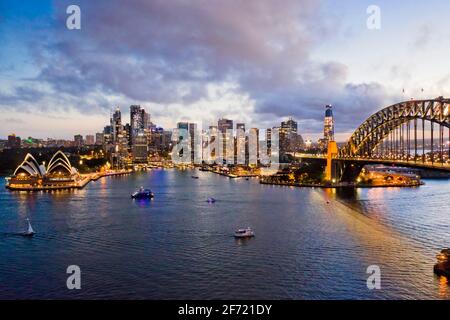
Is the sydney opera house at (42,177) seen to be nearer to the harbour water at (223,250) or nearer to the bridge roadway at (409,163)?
the harbour water at (223,250)

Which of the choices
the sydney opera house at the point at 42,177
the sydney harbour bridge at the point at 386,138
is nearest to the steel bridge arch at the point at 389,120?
the sydney harbour bridge at the point at 386,138

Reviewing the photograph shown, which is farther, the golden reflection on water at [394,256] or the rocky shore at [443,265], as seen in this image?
the rocky shore at [443,265]

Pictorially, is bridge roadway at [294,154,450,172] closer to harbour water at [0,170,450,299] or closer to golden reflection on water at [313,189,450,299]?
harbour water at [0,170,450,299]

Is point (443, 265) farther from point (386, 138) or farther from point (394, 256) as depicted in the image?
point (386, 138)

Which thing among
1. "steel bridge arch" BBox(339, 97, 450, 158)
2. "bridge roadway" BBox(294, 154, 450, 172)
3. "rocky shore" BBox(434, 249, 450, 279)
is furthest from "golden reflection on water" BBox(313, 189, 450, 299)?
"steel bridge arch" BBox(339, 97, 450, 158)

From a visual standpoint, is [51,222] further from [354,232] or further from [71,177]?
[71,177]

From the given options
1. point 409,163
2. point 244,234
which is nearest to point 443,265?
point 244,234
